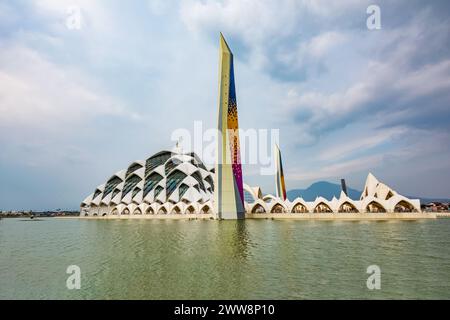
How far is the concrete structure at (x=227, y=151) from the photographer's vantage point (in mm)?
47062

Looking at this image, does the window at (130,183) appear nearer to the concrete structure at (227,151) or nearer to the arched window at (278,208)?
the concrete structure at (227,151)

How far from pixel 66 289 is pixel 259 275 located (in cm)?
725

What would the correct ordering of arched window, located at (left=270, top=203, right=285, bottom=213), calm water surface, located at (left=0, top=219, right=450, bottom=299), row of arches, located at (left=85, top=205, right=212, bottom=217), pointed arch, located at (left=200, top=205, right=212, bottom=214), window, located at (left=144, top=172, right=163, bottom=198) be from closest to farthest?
1. calm water surface, located at (left=0, top=219, right=450, bottom=299)
2. arched window, located at (left=270, top=203, right=285, bottom=213)
3. pointed arch, located at (left=200, top=205, right=212, bottom=214)
4. row of arches, located at (left=85, top=205, right=212, bottom=217)
5. window, located at (left=144, top=172, right=163, bottom=198)

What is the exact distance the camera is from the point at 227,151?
4703 cm

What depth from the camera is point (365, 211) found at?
47938 mm

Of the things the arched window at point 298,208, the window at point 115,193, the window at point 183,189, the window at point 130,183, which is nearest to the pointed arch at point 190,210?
the window at point 183,189

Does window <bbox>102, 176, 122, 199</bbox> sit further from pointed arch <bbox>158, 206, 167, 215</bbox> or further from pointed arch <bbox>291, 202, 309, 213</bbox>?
pointed arch <bbox>291, 202, 309, 213</bbox>

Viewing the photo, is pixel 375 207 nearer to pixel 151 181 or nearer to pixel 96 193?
pixel 151 181

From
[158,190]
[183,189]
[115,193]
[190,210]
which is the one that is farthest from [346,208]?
[115,193]

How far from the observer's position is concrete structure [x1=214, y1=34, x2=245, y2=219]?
4706 cm

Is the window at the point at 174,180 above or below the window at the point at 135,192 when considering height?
above

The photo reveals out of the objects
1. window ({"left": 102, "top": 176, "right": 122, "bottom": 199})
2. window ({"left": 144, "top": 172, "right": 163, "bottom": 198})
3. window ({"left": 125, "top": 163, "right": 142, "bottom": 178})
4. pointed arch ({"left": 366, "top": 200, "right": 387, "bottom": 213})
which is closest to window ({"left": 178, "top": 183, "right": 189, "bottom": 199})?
window ({"left": 144, "top": 172, "right": 163, "bottom": 198})

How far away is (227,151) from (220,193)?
7751 millimetres
